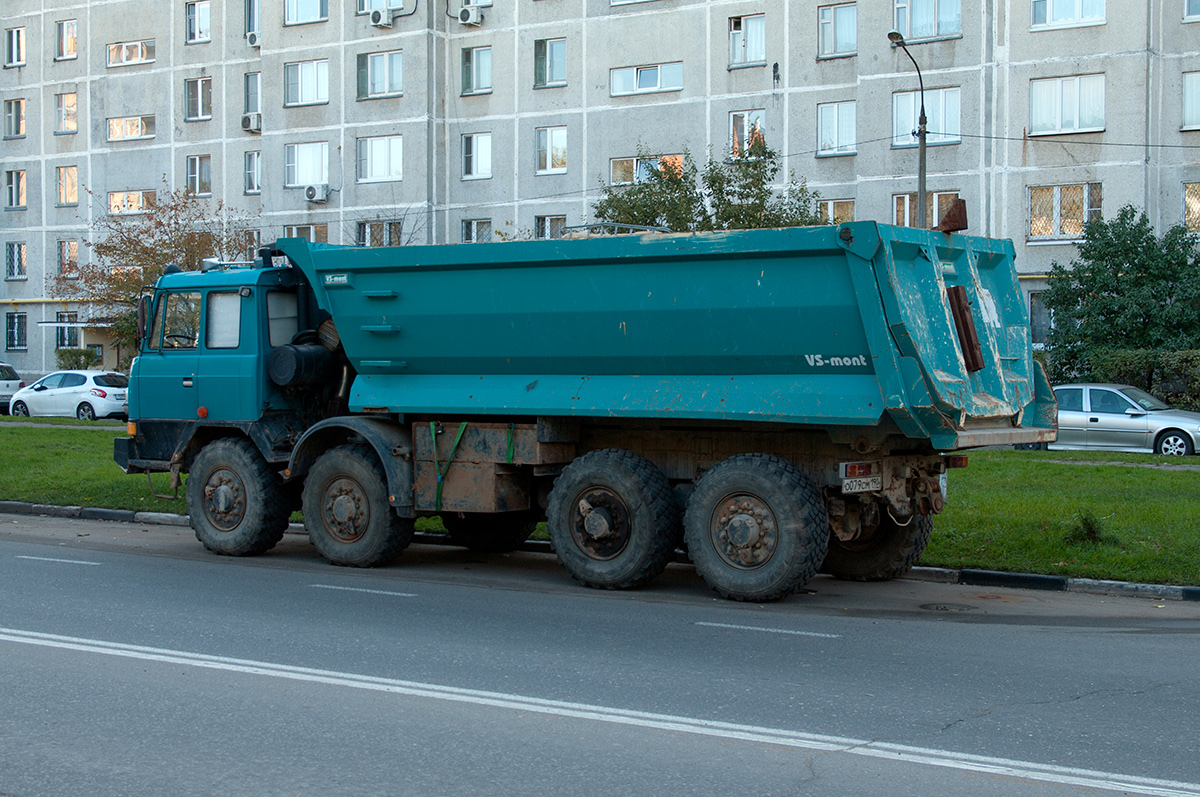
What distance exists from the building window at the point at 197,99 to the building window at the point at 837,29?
21662 mm

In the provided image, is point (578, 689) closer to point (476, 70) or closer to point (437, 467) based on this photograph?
point (437, 467)

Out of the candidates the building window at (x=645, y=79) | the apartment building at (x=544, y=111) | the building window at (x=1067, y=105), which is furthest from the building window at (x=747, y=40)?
the building window at (x=1067, y=105)

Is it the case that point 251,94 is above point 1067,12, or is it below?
above

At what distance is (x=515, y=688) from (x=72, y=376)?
3415 cm

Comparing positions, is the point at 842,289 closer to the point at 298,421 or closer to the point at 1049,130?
the point at 298,421

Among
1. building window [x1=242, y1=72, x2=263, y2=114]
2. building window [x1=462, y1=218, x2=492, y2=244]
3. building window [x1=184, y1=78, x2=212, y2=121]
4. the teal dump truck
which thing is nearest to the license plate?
the teal dump truck

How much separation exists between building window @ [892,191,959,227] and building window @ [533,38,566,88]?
34.6ft

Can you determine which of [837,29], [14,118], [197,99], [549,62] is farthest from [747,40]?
[14,118]

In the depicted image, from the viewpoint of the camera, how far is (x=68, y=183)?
4972 centimetres

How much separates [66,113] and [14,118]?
9.58ft

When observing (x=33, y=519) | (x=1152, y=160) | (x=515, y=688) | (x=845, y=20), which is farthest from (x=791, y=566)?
(x=845, y=20)

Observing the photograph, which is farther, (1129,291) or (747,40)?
(747,40)

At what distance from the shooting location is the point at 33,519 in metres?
15.9

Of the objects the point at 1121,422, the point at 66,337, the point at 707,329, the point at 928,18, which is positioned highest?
the point at 928,18
